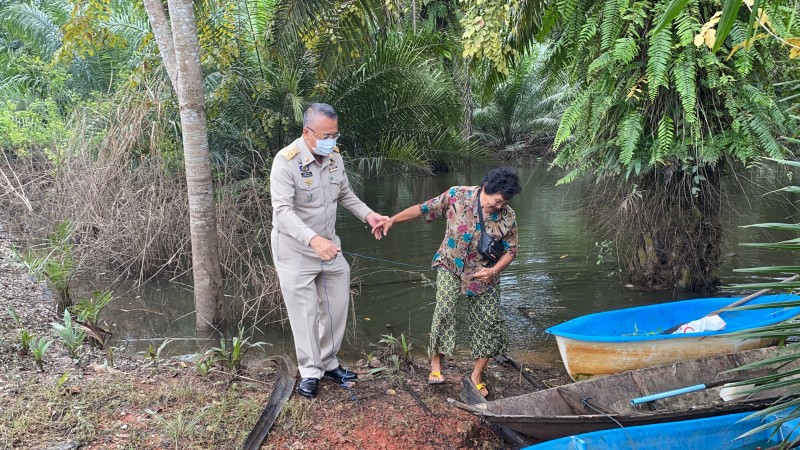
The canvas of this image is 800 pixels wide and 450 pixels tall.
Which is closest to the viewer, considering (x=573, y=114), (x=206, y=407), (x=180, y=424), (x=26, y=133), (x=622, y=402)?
(x=180, y=424)

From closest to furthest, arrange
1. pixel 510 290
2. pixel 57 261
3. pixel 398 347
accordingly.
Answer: pixel 398 347, pixel 57 261, pixel 510 290

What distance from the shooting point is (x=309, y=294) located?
4.98 meters

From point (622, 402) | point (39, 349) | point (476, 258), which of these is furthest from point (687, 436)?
point (39, 349)

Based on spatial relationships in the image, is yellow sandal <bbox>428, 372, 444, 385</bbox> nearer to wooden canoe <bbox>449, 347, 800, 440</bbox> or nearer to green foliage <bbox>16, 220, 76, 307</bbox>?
wooden canoe <bbox>449, 347, 800, 440</bbox>

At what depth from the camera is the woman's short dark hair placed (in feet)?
15.6

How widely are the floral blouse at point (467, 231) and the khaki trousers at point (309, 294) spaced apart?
794mm

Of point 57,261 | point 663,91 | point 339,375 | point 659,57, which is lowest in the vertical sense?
point 339,375

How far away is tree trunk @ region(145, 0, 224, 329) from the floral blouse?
2.41 meters

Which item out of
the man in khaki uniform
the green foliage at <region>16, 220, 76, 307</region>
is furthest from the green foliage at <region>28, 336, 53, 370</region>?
the man in khaki uniform

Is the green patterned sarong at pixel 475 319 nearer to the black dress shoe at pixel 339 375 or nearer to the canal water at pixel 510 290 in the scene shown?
the black dress shoe at pixel 339 375

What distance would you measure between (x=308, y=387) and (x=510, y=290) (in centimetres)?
442

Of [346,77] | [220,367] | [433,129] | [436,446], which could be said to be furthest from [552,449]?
[433,129]

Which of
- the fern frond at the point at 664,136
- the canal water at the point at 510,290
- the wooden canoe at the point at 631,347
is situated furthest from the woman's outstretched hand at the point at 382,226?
the fern frond at the point at 664,136

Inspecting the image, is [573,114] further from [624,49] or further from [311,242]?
[311,242]
